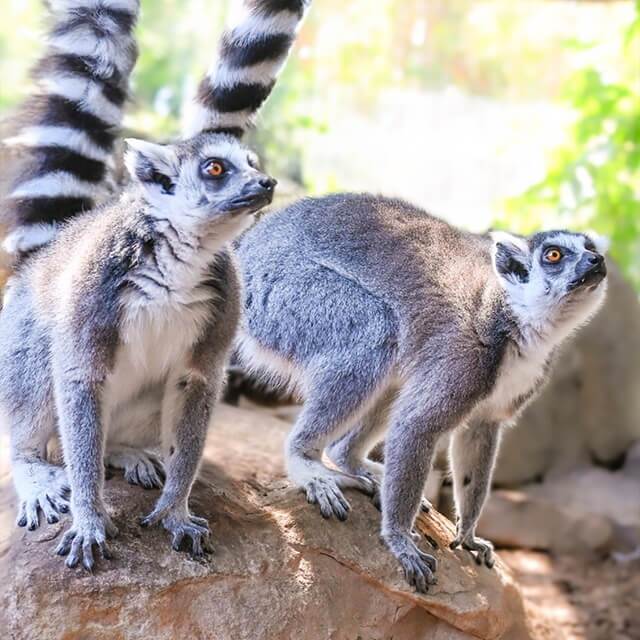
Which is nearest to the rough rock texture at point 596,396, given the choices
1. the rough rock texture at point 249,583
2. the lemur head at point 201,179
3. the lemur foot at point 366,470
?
the lemur foot at point 366,470

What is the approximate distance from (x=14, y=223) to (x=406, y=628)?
232cm

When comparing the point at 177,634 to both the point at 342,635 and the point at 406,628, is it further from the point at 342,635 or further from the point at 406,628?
the point at 406,628

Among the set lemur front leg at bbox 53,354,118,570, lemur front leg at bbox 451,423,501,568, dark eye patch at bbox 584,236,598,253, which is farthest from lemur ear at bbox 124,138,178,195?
lemur front leg at bbox 451,423,501,568

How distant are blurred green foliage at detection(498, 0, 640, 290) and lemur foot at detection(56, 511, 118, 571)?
5.26m

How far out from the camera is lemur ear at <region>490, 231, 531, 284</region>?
335cm

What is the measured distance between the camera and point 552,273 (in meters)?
3.26

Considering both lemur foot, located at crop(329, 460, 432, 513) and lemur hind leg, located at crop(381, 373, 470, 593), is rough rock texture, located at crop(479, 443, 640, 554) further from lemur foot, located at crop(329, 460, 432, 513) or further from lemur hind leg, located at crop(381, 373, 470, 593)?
lemur hind leg, located at crop(381, 373, 470, 593)

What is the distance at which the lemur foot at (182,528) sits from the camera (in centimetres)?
285

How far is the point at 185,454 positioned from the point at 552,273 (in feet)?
5.03

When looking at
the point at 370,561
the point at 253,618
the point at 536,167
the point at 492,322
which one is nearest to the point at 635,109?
the point at 536,167

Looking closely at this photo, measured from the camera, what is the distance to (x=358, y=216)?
3.99m

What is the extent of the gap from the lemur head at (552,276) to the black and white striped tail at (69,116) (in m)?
1.80

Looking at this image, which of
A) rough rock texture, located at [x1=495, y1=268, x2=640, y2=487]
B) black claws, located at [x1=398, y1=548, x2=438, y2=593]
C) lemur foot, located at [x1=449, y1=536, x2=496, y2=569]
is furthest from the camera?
rough rock texture, located at [x1=495, y1=268, x2=640, y2=487]

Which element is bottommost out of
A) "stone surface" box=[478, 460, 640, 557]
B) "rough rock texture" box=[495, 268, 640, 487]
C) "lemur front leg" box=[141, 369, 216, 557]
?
"stone surface" box=[478, 460, 640, 557]
